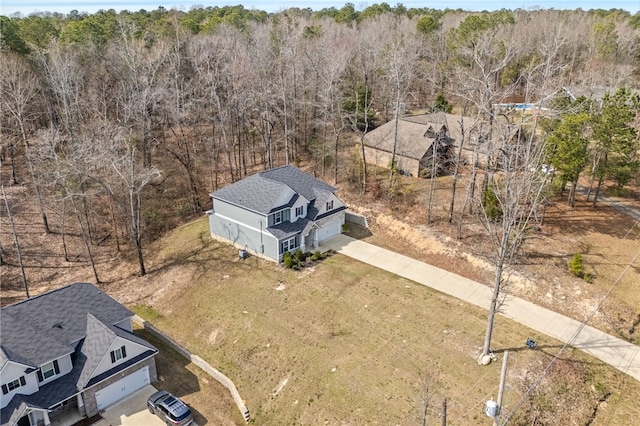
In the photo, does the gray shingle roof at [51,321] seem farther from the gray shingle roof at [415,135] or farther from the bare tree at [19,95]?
the gray shingle roof at [415,135]

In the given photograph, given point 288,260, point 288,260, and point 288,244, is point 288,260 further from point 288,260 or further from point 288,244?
point 288,244

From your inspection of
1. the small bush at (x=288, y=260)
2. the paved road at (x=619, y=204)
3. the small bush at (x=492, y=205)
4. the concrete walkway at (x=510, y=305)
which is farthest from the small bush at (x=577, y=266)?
the small bush at (x=288, y=260)

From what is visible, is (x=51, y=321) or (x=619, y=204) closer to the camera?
(x=51, y=321)

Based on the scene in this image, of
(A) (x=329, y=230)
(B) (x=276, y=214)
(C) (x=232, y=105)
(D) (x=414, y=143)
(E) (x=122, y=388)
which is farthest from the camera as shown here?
(C) (x=232, y=105)

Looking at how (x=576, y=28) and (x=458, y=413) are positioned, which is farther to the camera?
(x=576, y=28)

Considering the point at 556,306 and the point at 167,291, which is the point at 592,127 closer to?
the point at 556,306

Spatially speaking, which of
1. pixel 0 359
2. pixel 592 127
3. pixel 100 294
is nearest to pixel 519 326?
pixel 592 127

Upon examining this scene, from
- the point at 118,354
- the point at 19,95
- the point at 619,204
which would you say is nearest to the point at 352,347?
the point at 118,354
